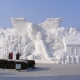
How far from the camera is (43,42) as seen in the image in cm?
1948

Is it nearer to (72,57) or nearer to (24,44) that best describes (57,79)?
(72,57)

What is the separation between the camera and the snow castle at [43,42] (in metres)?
19.0

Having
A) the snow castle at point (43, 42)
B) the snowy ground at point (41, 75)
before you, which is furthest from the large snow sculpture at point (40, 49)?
the snowy ground at point (41, 75)

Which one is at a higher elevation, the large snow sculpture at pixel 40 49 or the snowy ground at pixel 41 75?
the large snow sculpture at pixel 40 49

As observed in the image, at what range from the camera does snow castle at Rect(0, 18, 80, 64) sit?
62.5 ft

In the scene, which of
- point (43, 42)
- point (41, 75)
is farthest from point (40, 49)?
point (41, 75)

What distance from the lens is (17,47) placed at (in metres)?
20.7

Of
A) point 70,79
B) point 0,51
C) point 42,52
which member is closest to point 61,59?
point 42,52

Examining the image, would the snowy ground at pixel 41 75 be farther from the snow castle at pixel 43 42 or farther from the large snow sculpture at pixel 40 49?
the large snow sculpture at pixel 40 49

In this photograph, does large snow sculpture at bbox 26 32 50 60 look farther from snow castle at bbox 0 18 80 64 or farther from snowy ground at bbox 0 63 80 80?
snowy ground at bbox 0 63 80 80

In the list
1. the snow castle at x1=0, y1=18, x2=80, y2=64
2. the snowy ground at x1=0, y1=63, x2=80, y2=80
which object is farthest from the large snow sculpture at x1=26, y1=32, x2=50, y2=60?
the snowy ground at x1=0, y1=63, x2=80, y2=80

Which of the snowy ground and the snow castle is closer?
the snowy ground

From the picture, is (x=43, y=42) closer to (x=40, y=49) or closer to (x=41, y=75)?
(x=40, y=49)

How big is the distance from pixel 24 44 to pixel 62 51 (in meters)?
3.93
